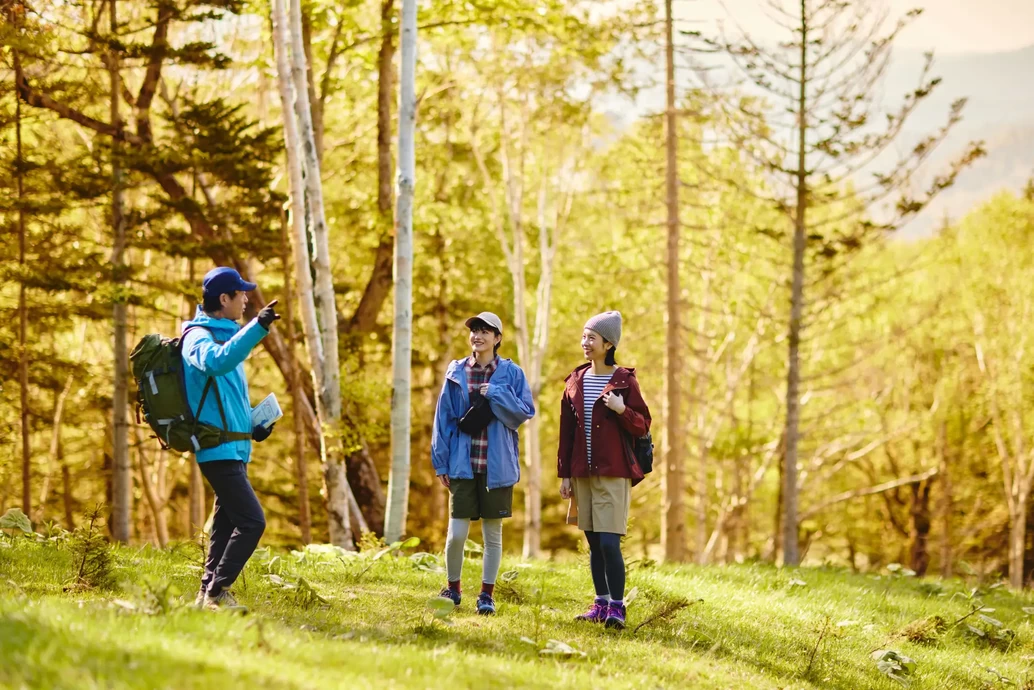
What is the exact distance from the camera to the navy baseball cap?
5.33 m

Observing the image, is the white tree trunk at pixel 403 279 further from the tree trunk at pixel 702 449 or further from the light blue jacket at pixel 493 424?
the tree trunk at pixel 702 449

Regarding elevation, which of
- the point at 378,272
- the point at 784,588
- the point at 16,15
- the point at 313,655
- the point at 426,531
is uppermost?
the point at 16,15

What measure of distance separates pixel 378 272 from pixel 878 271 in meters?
16.0

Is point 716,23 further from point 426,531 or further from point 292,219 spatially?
point 426,531

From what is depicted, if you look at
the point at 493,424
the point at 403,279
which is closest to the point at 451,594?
the point at 493,424

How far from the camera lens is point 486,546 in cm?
627

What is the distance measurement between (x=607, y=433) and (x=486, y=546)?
1.10 m

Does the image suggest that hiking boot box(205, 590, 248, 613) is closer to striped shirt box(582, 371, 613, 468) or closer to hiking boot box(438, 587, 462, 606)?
hiking boot box(438, 587, 462, 606)

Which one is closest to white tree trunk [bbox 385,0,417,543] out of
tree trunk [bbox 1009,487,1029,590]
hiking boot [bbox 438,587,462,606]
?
hiking boot [bbox 438,587,462,606]

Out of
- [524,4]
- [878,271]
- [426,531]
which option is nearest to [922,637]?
[524,4]

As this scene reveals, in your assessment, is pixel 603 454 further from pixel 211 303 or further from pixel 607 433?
pixel 211 303

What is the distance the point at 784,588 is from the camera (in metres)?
9.42

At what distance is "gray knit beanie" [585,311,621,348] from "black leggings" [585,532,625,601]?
1.31 meters

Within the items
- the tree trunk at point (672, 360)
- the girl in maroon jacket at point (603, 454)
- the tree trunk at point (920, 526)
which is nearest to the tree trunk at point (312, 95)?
the tree trunk at point (672, 360)
